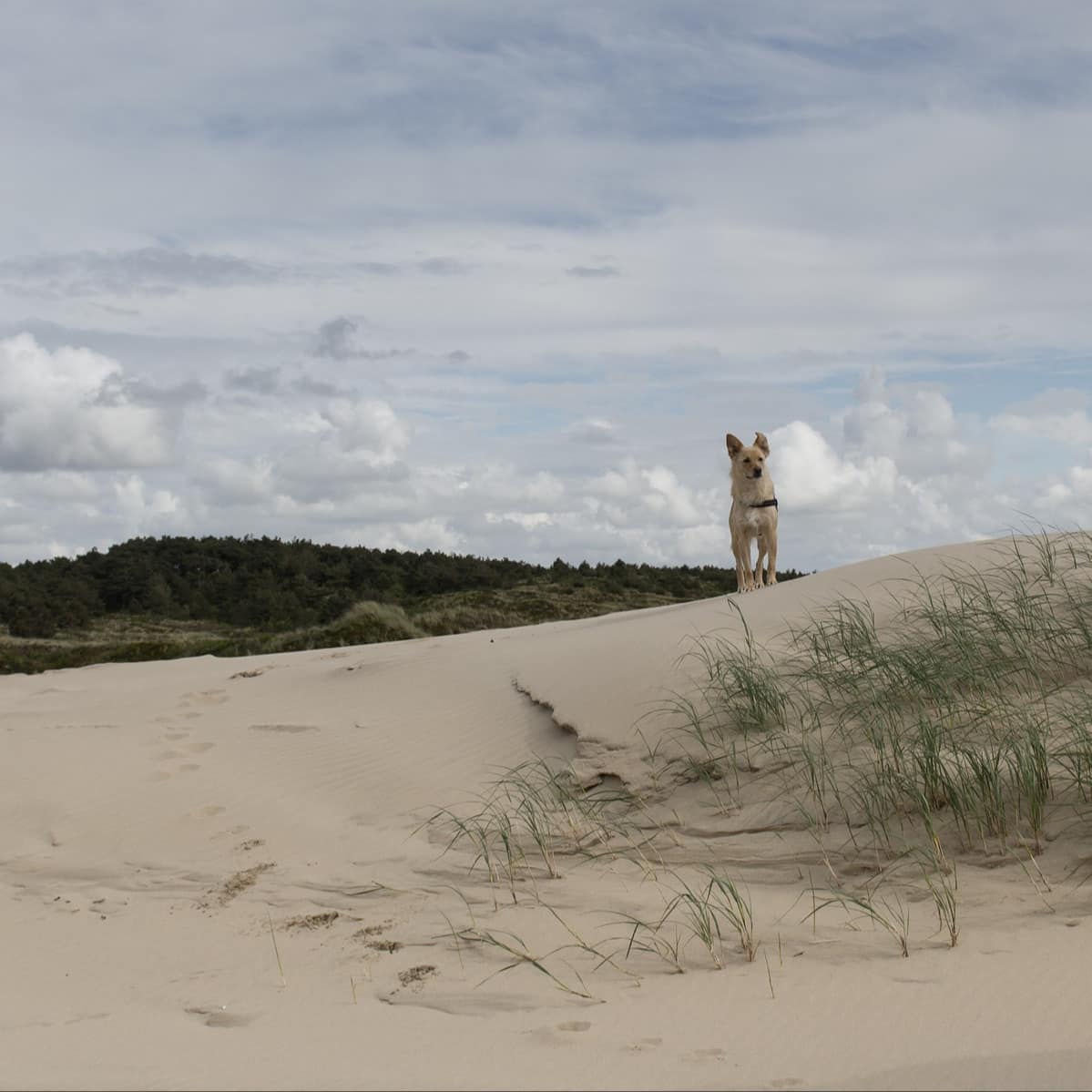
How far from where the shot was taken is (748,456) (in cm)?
1128

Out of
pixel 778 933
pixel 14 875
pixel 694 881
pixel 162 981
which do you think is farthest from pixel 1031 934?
pixel 14 875

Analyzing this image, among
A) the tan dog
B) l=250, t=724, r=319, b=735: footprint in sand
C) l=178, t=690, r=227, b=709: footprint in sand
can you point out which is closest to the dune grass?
l=250, t=724, r=319, b=735: footprint in sand

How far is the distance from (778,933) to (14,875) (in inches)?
190

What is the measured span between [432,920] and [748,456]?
7.17 meters

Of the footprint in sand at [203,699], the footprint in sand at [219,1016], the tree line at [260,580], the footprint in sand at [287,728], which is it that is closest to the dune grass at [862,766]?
the footprint in sand at [219,1016]

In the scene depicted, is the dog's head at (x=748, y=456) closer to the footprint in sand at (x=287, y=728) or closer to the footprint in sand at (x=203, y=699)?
the footprint in sand at (x=287, y=728)

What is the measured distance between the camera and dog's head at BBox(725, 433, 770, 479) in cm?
1126

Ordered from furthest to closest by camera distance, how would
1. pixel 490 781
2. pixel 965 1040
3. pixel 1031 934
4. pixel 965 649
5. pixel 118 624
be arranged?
pixel 118 624 < pixel 490 781 < pixel 965 649 < pixel 1031 934 < pixel 965 1040

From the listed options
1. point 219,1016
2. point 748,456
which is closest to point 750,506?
point 748,456

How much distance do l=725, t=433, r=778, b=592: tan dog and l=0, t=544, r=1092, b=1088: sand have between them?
126 centimetres

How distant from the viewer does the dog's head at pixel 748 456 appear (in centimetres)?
1126

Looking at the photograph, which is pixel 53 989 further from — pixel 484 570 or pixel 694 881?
pixel 484 570

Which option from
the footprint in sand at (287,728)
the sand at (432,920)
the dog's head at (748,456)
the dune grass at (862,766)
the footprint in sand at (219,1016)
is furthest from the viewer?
the dog's head at (748,456)

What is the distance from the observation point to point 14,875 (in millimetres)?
6859
